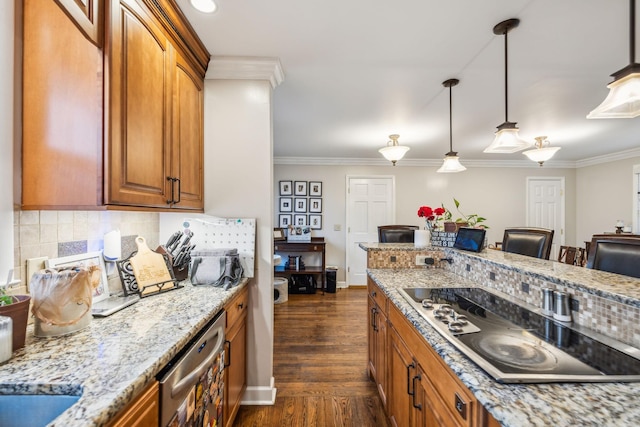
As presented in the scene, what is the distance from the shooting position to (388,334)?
5.36 feet

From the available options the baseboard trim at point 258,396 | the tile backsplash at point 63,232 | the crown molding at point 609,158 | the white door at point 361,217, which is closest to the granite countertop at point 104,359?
the tile backsplash at point 63,232

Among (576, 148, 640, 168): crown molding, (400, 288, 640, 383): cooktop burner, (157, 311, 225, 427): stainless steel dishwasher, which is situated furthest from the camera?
(576, 148, 640, 168): crown molding

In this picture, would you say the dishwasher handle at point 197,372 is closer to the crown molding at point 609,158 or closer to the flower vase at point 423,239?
the flower vase at point 423,239

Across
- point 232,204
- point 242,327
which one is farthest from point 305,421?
point 232,204

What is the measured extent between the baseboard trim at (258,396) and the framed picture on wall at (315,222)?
3.34m

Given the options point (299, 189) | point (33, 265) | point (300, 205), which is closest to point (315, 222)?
point (300, 205)

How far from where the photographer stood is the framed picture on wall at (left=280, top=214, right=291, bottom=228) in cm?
512

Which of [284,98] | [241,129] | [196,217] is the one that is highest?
[284,98]

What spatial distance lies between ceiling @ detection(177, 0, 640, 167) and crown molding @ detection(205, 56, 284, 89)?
0.04 metres

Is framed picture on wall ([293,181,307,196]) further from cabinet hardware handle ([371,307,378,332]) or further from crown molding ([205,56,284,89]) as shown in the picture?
cabinet hardware handle ([371,307,378,332])

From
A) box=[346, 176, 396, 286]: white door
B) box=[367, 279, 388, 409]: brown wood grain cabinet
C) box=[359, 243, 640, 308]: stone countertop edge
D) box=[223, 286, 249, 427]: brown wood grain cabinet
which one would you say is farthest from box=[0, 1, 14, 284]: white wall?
box=[346, 176, 396, 286]: white door

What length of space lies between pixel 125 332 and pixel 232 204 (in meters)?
1.05

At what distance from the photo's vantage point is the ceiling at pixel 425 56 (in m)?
1.42

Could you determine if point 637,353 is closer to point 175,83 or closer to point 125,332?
point 125,332
